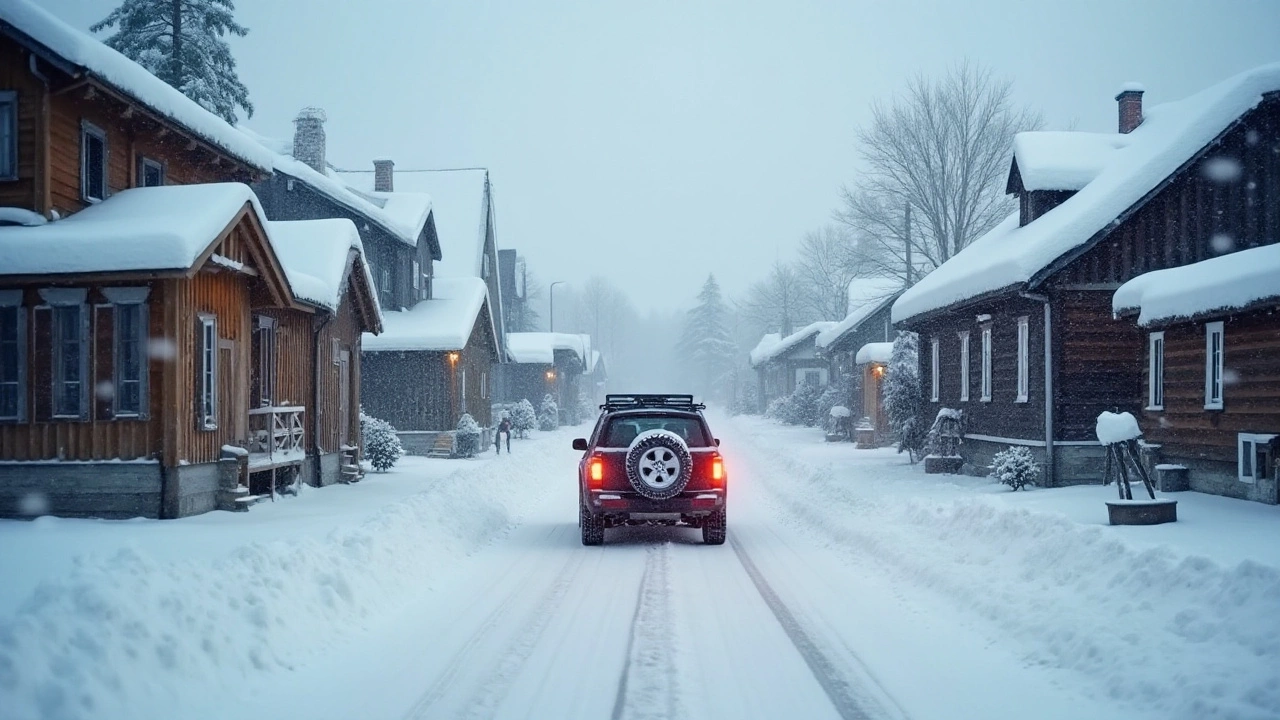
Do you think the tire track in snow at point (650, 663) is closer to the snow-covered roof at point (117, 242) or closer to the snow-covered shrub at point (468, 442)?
the snow-covered roof at point (117, 242)

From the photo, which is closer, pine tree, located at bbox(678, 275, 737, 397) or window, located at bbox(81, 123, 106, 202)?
window, located at bbox(81, 123, 106, 202)

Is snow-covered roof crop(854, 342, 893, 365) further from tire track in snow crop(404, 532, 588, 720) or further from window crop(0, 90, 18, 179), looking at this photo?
window crop(0, 90, 18, 179)

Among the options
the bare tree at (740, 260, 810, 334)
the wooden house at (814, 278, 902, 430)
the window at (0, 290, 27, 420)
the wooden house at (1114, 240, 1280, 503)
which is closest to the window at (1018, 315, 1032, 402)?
the wooden house at (1114, 240, 1280, 503)

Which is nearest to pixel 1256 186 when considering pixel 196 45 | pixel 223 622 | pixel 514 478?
pixel 514 478

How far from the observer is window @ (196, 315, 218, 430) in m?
16.0

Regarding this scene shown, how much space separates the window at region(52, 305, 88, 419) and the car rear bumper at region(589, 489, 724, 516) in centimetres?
803

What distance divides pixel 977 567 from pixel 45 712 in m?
8.50

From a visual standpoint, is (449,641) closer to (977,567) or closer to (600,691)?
(600,691)

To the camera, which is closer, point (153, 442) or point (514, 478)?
point (153, 442)

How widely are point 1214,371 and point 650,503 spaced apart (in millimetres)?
8684

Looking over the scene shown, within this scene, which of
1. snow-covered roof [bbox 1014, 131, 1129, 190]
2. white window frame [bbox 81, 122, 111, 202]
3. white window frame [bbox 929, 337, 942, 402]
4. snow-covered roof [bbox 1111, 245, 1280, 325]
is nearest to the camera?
snow-covered roof [bbox 1111, 245, 1280, 325]

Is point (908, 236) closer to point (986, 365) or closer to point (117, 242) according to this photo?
point (986, 365)

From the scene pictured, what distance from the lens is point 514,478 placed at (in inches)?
956

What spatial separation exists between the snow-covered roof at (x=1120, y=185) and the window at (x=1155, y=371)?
233 cm
